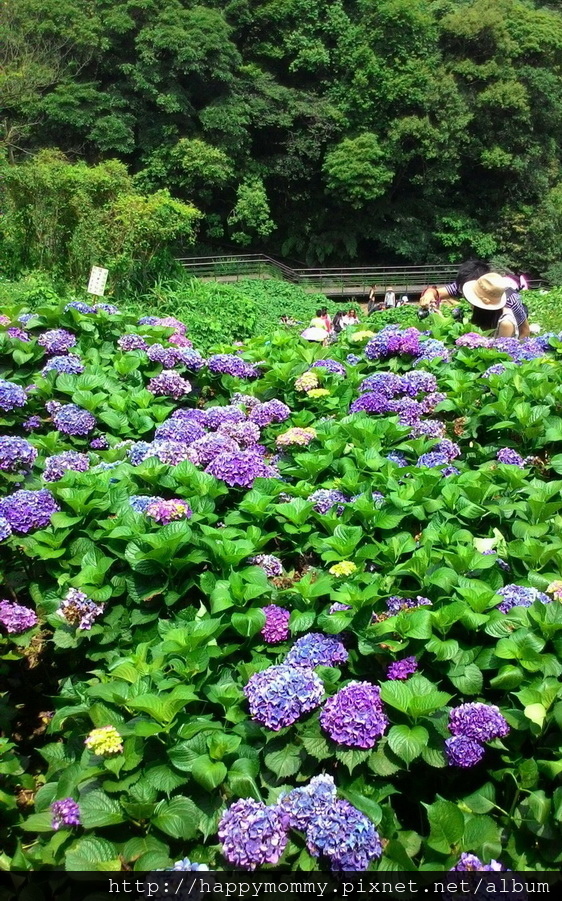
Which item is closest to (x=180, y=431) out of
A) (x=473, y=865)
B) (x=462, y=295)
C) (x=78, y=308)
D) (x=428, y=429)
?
(x=428, y=429)

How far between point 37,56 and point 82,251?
1418 cm

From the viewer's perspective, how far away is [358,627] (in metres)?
1.52

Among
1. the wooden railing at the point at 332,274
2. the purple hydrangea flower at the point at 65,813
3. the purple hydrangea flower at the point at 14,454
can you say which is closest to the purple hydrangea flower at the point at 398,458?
the purple hydrangea flower at the point at 14,454

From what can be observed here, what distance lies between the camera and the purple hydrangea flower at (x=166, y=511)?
1.82 meters

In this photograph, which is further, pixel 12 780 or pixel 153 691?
pixel 12 780

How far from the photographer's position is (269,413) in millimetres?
2555

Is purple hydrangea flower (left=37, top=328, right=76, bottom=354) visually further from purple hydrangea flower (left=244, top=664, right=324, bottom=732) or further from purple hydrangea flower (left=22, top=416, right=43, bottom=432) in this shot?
purple hydrangea flower (left=244, top=664, right=324, bottom=732)

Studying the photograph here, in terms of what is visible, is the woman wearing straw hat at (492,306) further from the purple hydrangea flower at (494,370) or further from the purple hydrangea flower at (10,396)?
the purple hydrangea flower at (10,396)

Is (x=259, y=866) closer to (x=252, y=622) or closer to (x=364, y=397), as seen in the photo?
(x=252, y=622)

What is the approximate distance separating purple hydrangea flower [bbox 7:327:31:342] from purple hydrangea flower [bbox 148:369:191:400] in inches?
24.8

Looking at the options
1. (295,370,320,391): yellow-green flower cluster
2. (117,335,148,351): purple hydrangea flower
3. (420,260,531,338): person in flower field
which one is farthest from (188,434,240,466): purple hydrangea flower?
(420,260,531,338): person in flower field

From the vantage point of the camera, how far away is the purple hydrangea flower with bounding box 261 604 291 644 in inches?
61.2

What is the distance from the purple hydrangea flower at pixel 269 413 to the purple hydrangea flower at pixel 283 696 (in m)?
1.28

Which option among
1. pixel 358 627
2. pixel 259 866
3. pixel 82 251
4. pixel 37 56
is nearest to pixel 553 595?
pixel 358 627
